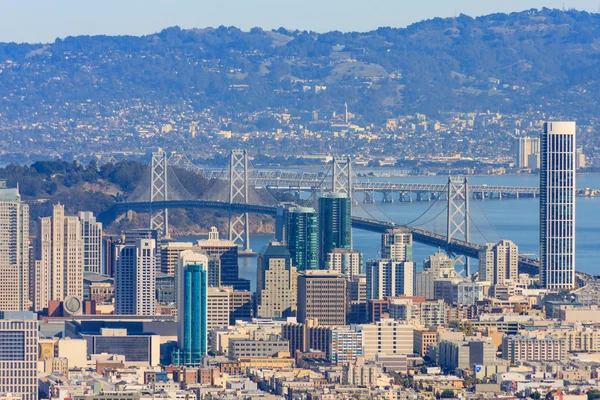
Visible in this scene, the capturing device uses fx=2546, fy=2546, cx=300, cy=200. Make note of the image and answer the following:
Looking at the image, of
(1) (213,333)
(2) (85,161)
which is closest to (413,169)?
(2) (85,161)

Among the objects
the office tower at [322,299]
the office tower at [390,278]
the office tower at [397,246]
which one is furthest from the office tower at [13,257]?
the office tower at [397,246]

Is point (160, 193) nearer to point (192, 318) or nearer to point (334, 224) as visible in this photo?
point (334, 224)

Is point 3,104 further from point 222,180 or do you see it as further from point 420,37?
point 222,180

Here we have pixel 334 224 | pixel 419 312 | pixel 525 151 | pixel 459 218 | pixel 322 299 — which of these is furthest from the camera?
pixel 525 151

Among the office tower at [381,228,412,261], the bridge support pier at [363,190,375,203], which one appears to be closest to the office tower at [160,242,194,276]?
the office tower at [381,228,412,261]

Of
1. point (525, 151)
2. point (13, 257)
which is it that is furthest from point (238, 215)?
point (525, 151)

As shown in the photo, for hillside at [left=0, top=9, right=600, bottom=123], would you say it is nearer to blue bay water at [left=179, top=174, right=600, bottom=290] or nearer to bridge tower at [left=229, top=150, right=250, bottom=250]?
blue bay water at [left=179, top=174, right=600, bottom=290]
